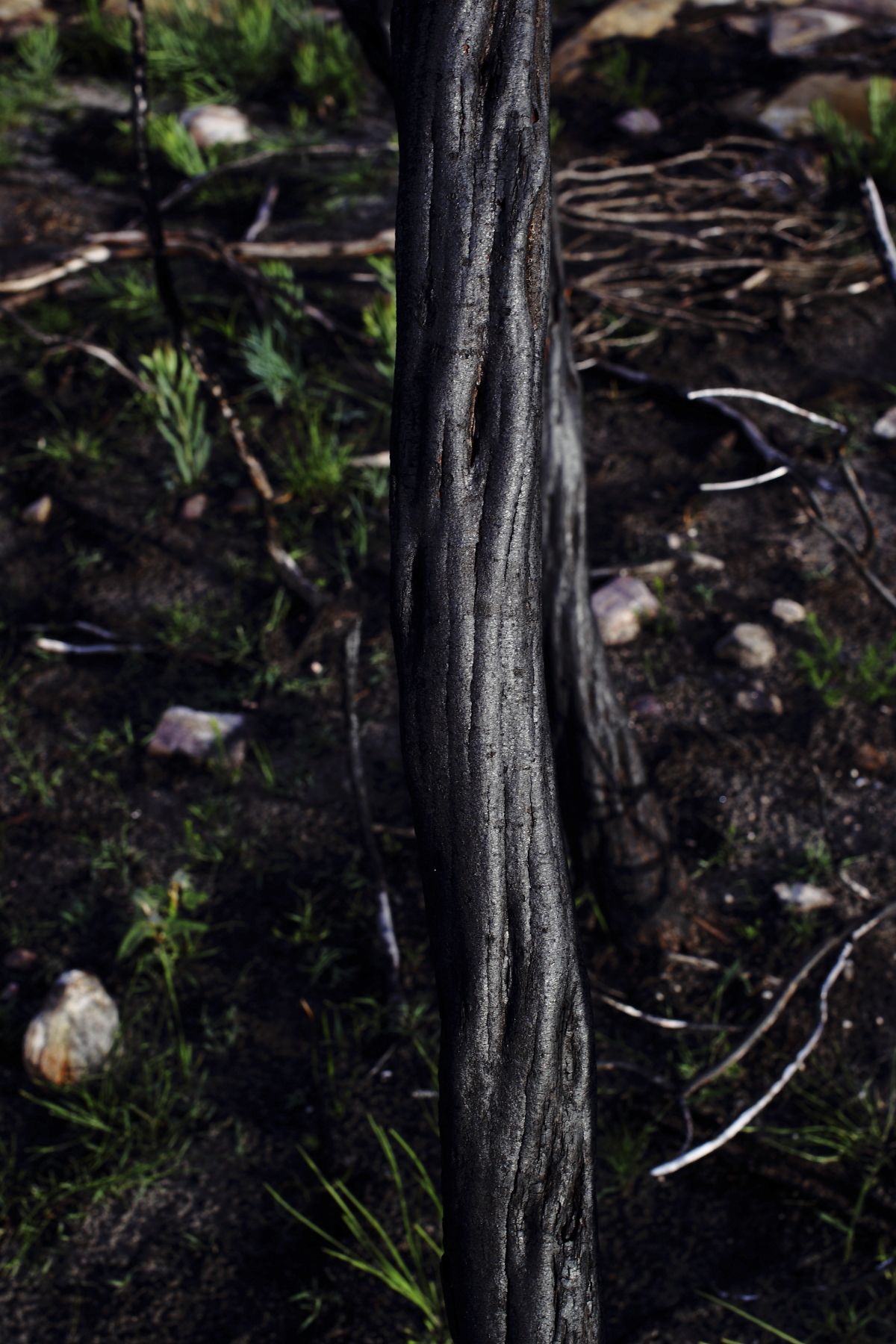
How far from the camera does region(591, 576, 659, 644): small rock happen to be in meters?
2.44

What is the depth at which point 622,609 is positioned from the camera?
8.02 ft

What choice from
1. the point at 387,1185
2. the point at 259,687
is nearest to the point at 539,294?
the point at 387,1185

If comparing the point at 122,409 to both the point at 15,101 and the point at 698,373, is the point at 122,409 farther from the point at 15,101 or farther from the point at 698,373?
the point at 15,101

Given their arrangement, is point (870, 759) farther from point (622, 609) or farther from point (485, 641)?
point (485, 641)

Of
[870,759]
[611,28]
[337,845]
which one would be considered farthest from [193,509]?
[611,28]

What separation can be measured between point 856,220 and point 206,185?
8.74 ft

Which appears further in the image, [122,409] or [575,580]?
[122,409]

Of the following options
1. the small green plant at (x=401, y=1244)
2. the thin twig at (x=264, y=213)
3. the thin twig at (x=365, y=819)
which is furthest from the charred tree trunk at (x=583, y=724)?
the thin twig at (x=264, y=213)

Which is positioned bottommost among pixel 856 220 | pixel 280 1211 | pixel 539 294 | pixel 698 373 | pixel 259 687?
pixel 280 1211

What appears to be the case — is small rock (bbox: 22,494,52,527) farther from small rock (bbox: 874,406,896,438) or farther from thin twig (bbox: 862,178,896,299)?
small rock (bbox: 874,406,896,438)

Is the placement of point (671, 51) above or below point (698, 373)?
above

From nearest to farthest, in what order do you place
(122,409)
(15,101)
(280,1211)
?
1. (280,1211)
2. (122,409)
3. (15,101)

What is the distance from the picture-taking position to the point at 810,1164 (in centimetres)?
155

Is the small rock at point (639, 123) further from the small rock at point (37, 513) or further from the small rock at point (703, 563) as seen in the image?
the small rock at point (37, 513)
